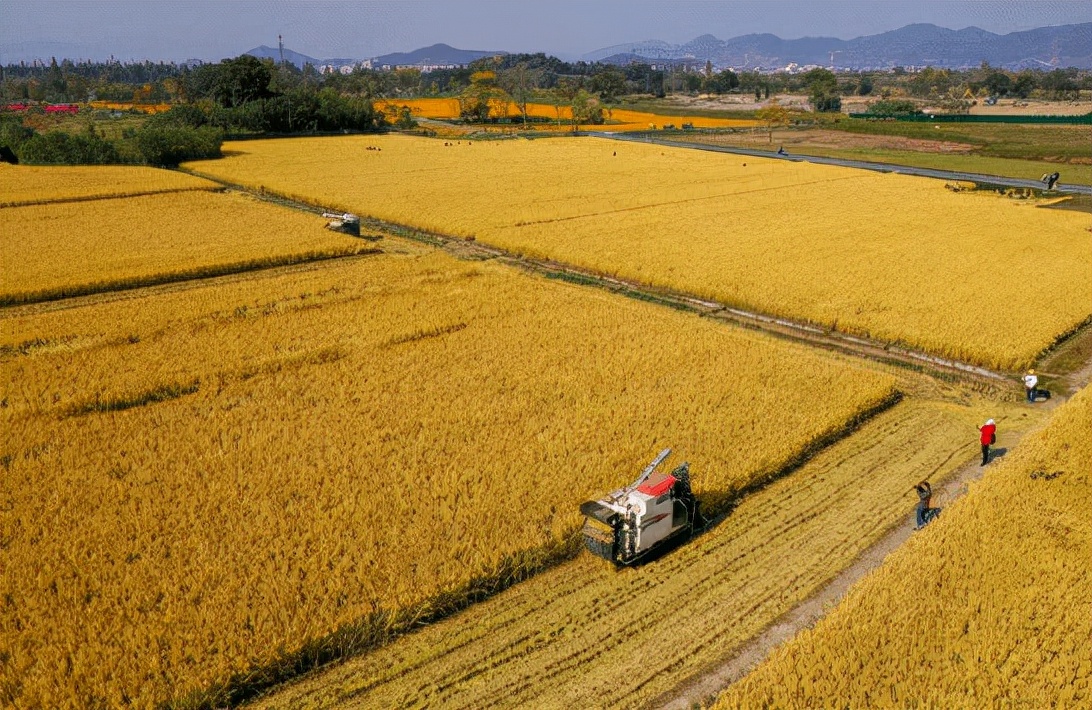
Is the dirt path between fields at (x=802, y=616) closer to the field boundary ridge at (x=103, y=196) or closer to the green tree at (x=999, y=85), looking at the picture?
the field boundary ridge at (x=103, y=196)

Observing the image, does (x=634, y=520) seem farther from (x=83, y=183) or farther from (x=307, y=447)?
(x=83, y=183)

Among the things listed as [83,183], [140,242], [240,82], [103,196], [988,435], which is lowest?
[988,435]

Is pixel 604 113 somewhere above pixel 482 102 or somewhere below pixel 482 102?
below

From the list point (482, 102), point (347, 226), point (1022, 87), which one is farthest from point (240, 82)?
point (1022, 87)

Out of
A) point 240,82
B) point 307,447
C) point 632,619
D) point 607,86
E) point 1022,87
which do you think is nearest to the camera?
point 632,619

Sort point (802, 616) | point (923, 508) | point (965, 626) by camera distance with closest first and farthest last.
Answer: point (965, 626)
point (802, 616)
point (923, 508)

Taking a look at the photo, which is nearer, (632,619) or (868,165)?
(632,619)

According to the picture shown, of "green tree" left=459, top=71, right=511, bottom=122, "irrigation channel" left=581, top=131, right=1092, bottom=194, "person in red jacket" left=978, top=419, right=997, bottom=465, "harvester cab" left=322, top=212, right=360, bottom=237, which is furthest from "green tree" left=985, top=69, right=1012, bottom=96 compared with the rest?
"person in red jacket" left=978, top=419, right=997, bottom=465
